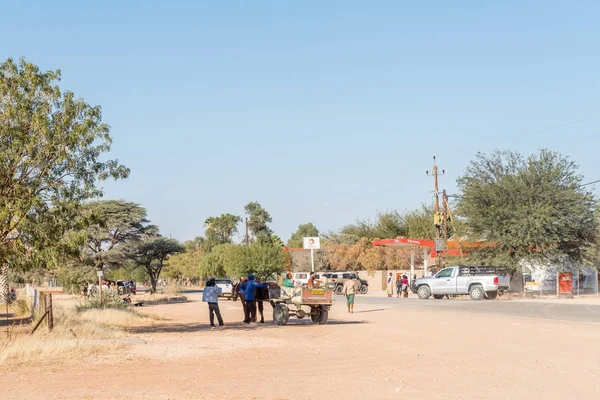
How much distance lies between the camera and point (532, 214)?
49281 millimetres

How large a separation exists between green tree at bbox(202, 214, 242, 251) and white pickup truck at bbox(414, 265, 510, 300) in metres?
83.4

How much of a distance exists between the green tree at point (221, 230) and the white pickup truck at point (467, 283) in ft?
274

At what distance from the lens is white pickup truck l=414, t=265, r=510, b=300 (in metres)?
43.4

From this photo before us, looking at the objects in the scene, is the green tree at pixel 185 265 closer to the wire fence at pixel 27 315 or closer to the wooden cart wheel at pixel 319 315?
the wire fence at pixel 27 315

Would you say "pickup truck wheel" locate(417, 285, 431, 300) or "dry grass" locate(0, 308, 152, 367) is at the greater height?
"dry grass" locate(0, 308, 152, 367)

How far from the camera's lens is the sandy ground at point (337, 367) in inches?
470

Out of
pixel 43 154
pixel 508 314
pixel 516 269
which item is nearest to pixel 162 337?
pixel 43 154

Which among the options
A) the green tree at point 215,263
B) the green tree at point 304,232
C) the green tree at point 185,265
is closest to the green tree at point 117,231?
the green tree at point 215,263

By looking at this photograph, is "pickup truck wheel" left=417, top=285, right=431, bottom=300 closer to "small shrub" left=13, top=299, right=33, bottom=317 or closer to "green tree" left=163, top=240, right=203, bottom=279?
"small shrub" left=13, top=299, right=33, bottom=317

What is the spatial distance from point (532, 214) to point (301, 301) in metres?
27.9

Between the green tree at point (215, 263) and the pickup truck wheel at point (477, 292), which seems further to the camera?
the green tree at point (215, 263)

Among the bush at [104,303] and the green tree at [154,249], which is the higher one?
the green tree at [154,249]

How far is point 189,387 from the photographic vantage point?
1234 cm

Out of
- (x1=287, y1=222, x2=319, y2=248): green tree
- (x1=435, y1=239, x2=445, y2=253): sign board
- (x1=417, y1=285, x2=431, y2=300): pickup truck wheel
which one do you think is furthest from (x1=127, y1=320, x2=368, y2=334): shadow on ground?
(x1=287, y1=222, x2=319, y2=248): green tree
